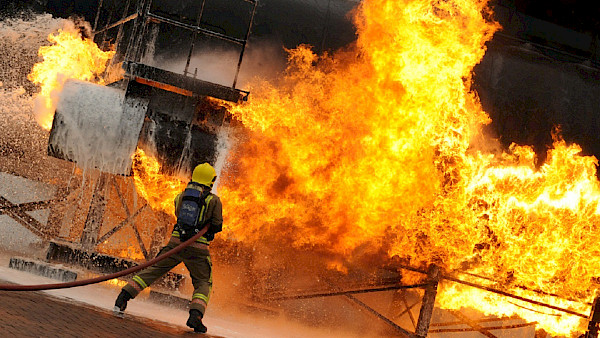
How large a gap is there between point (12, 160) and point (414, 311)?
8217 mm

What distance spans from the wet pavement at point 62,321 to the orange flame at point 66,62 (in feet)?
12.9

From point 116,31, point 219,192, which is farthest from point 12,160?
point 219,192

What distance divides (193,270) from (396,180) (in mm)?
4716

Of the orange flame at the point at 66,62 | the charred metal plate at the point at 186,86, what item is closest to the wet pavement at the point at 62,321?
the charred metal plate at the point at 186,86

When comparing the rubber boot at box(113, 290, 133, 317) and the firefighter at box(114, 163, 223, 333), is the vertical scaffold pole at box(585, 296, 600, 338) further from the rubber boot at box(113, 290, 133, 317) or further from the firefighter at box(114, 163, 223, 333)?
the rubber boot at box(113, 290, 133, 317)

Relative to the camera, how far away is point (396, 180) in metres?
10.9

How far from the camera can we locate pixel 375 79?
11.2 metres

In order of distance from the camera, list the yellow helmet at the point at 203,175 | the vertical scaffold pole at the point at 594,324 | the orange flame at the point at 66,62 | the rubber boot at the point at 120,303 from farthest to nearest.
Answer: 1. the orange flame at the point at 66,62
2. the vertical scaffold pole at the point at 594,324
3. the yellow helmet at the point at 203,175
4. the rubber boot at the point at 120,303

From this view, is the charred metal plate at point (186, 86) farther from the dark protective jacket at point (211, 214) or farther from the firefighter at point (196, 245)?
the dark protective jacket at point (211, 214)

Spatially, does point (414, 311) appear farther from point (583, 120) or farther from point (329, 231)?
point (583, 120)

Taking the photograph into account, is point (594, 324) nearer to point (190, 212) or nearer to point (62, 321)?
point (190, 212)

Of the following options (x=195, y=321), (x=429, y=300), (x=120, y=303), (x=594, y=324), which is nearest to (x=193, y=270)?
(x=195, y=321)

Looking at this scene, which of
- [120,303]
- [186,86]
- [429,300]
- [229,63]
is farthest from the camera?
[229,63]

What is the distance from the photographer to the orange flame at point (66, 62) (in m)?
9.95
